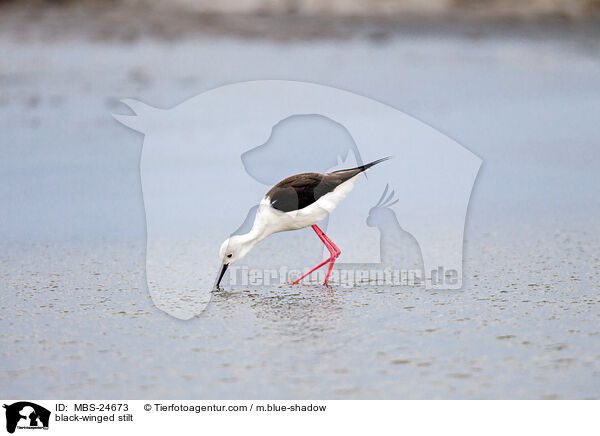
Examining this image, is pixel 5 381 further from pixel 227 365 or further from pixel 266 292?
pixel 266 292

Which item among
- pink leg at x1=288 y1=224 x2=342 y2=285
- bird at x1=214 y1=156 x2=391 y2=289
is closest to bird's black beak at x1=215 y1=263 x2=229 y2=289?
bird at x1=214 y1=156 x2=391 y2=289

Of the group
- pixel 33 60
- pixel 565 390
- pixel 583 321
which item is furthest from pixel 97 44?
pixel 565 390

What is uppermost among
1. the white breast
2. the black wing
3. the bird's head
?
the black wing

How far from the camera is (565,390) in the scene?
13.6 ft

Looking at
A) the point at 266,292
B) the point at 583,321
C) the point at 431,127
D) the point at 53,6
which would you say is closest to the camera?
the point at 583,321

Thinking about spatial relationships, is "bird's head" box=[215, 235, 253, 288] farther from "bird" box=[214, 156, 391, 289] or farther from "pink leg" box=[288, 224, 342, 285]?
"pink leg" box=[288, 224, 342, 285]

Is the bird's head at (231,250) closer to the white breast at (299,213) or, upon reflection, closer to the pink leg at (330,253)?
the white breast at (299,213)

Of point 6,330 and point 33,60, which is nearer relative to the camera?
point 6,330

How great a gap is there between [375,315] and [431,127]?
148 inches

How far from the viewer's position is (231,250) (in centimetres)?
644
